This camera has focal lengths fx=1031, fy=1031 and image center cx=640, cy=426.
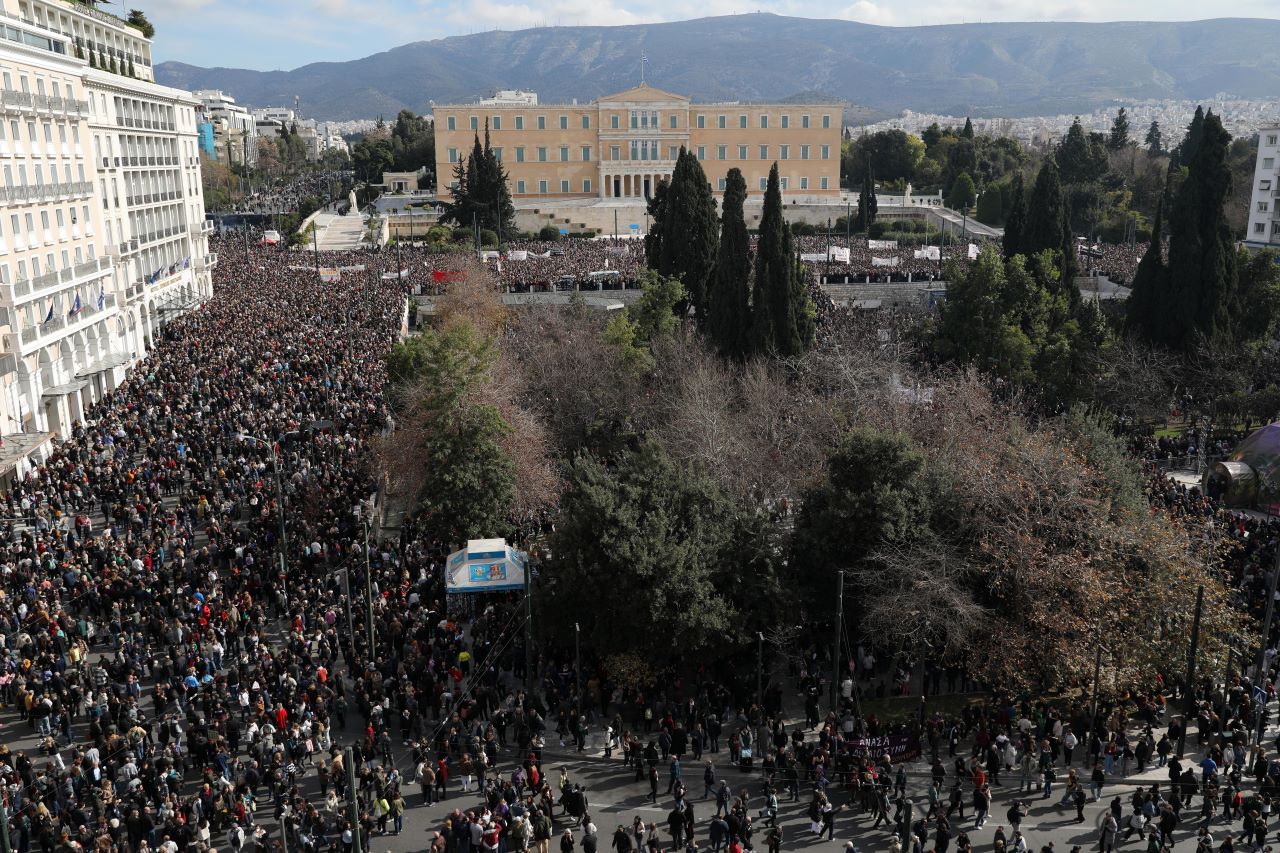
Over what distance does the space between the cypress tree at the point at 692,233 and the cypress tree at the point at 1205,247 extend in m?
16.6

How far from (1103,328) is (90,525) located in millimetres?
32165

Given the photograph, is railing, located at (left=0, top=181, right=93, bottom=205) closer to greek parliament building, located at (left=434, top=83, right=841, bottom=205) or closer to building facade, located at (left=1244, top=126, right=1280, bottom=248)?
greek parliament building, located at (left=434, top=83, right=841, bottom=205)

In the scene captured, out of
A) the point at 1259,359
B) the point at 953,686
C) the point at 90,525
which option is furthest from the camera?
the point at 1259,359

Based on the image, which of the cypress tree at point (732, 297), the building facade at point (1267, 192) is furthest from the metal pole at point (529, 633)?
the building facade at point (1267, 192)

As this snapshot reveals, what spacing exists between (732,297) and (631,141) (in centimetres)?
6381

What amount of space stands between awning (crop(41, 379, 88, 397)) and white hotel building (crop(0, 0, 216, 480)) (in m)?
0.05

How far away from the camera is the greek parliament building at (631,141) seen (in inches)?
3666

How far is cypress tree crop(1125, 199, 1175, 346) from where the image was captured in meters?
35.2

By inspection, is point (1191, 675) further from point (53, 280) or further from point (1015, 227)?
point (53, 280)

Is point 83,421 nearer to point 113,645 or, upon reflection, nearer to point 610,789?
point 113,645

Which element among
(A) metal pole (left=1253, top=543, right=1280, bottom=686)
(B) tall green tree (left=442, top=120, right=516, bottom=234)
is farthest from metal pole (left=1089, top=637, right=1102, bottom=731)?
(B) tall green tree (left=442, top=120, right=516, bottom=234)

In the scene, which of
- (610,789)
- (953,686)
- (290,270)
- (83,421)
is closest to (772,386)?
(953,686)

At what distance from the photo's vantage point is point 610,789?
1611 centimetres

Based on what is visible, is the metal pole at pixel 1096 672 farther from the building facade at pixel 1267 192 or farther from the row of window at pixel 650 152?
the row of window at pixel 650 152
